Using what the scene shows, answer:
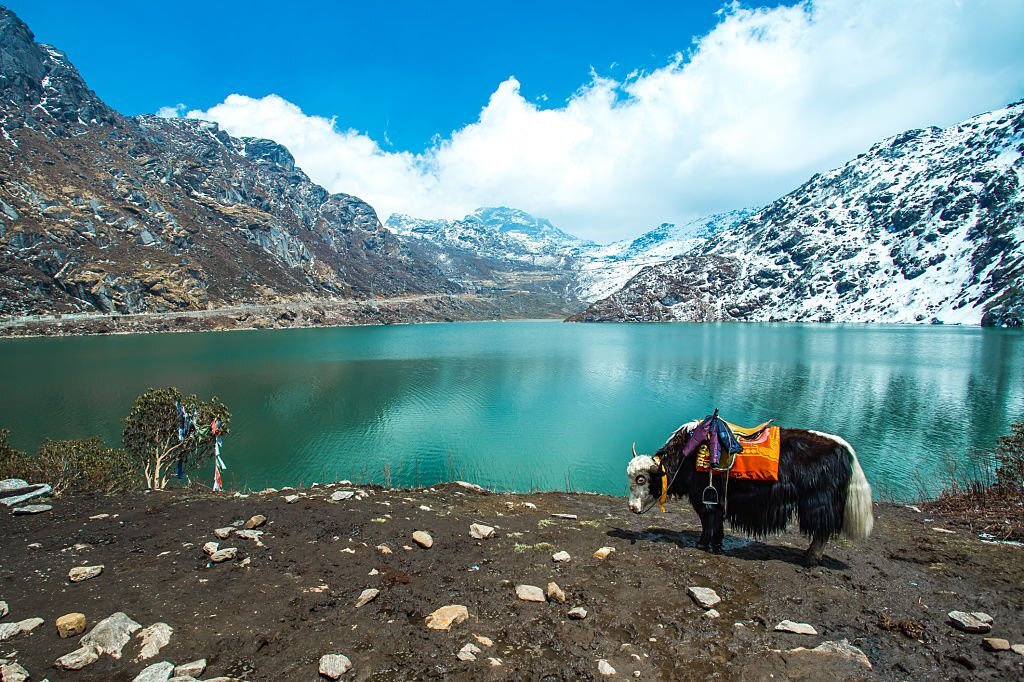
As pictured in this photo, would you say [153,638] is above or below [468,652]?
above

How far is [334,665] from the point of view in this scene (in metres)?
4.45

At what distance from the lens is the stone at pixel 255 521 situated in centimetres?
753

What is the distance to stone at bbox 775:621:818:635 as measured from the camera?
5.35m

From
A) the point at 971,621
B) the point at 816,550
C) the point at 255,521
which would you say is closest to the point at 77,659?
the point at 255,521

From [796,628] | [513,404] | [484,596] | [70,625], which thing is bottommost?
[513,404]

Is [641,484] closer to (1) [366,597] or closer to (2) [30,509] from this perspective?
(1) [366,597]

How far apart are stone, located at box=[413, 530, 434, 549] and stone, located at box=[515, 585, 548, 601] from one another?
1.85m

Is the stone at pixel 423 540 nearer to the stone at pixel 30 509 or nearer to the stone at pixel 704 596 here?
the stone at pixel 704 596

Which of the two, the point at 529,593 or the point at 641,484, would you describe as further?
the point at 641,484

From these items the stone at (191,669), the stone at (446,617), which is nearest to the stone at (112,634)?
the stone at (191,669)

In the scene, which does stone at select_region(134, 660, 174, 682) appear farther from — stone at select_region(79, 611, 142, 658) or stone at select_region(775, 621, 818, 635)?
stone at select_region(775, 621, 818, 635)

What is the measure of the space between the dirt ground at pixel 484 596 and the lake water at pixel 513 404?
41.6 feet

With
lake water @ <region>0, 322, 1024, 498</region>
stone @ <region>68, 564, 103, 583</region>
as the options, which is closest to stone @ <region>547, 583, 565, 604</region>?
stone @ <region>68, 564, 103, 583</region>

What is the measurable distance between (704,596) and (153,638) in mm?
6367
